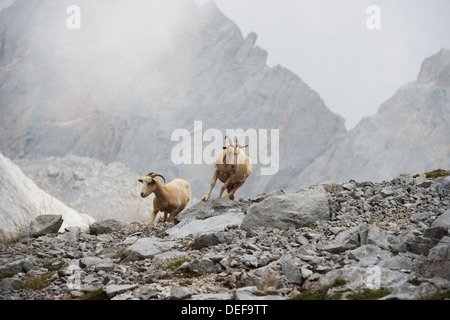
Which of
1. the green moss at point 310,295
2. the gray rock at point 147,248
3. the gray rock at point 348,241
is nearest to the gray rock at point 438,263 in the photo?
the gray rock at point 348,241

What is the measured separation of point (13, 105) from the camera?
250ft

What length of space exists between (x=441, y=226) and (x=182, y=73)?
77.0 metres

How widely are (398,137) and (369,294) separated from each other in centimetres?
6475

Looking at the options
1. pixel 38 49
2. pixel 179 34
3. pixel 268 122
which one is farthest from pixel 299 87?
pixel 38 49

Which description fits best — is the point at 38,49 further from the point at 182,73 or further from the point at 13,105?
the point at 182,73

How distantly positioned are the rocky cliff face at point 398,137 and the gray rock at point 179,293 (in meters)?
58.2

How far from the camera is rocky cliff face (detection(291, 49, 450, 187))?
6025cm

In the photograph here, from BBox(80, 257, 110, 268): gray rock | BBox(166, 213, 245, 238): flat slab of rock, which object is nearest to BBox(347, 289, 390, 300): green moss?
BBox(166, 213, 245, 238): flat slab of rock

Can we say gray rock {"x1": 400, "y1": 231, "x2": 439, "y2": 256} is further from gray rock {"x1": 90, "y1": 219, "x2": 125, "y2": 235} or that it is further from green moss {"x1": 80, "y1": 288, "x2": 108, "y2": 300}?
gray rock {"x1": 90, "y1": 219, "x2": 125, "y2": 235}

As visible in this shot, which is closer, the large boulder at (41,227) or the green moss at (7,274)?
the green moss at (7,274)

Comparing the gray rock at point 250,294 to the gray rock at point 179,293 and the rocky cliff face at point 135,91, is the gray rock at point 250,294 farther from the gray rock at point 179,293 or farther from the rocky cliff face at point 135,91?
the rocky cliff face at point 135,91

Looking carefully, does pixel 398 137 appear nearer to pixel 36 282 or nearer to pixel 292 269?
pixel 292 269

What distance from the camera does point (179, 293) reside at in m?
5.45

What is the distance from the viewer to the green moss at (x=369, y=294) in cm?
493
